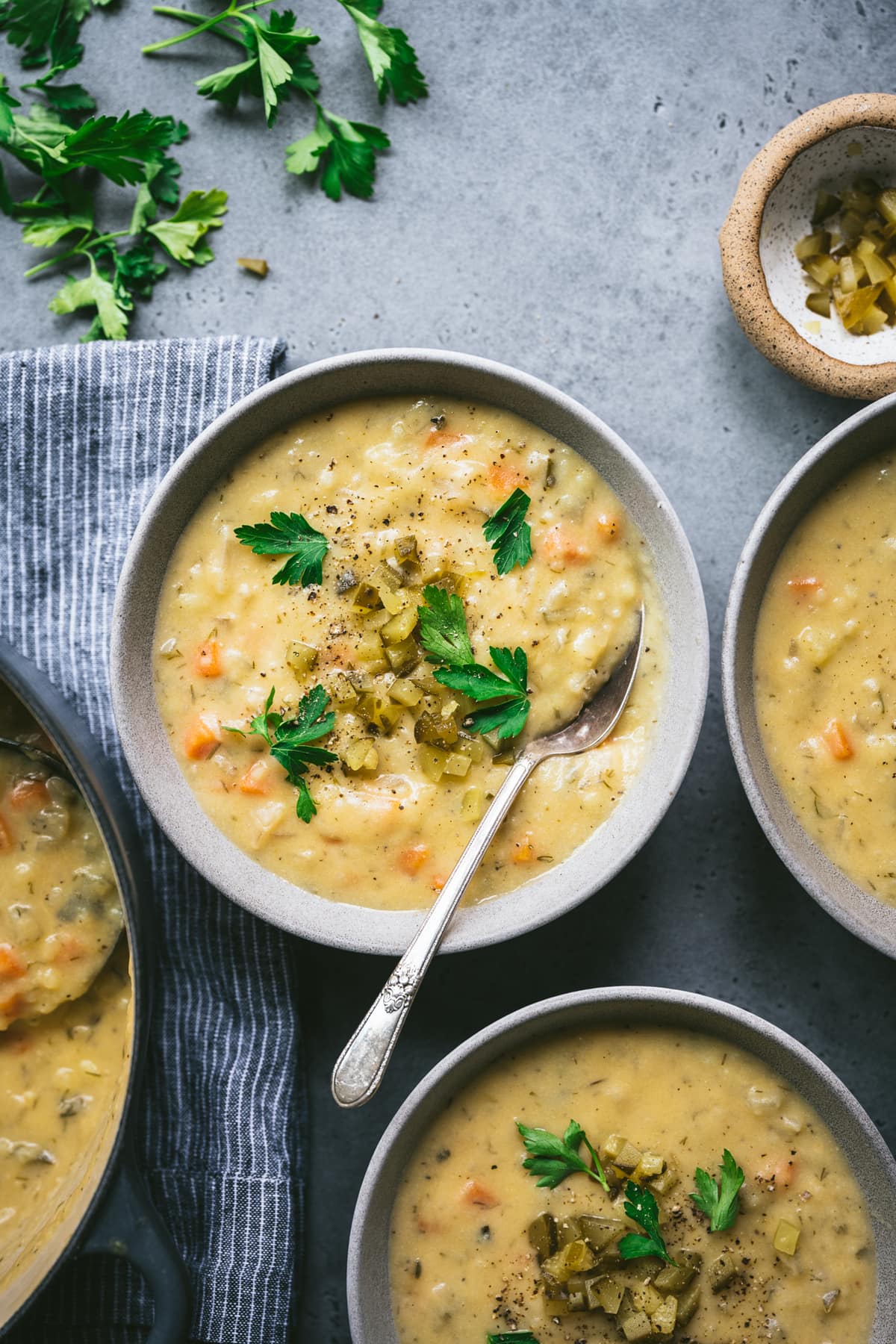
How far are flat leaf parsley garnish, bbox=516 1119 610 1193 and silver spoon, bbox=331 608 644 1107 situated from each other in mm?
413

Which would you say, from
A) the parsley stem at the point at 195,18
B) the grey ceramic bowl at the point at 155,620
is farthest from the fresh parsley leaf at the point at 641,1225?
the parsley stem at the point at 195,18

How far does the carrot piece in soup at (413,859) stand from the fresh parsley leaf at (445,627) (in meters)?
0.47

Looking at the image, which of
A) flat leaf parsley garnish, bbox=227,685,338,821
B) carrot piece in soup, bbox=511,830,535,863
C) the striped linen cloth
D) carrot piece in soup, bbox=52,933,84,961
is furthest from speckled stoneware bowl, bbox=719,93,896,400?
carrot piece in soup, bbox=52,933,84,961

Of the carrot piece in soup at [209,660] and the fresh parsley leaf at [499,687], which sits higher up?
the fresh parsley leaf at [499,687]

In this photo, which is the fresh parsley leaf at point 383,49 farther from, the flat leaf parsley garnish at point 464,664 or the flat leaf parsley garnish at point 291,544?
the flat leaf parsley garnish at point 464,664

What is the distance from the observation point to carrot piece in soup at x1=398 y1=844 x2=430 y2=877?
273 centimetres

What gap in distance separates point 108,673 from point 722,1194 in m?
2.06

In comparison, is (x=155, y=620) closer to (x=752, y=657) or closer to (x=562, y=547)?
(x=562, y=547)

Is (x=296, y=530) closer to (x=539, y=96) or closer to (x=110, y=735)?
(x=110, y=735)

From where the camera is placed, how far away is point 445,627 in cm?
268

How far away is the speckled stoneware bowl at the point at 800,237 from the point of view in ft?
9.28

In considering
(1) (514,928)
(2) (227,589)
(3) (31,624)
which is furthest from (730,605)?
(3) (31,624)

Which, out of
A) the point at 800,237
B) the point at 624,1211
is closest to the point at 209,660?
the point at 624,1211

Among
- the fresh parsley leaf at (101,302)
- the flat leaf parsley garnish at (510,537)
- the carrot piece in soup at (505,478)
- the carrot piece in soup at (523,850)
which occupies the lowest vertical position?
the carrot piece in soup at (523,850)
